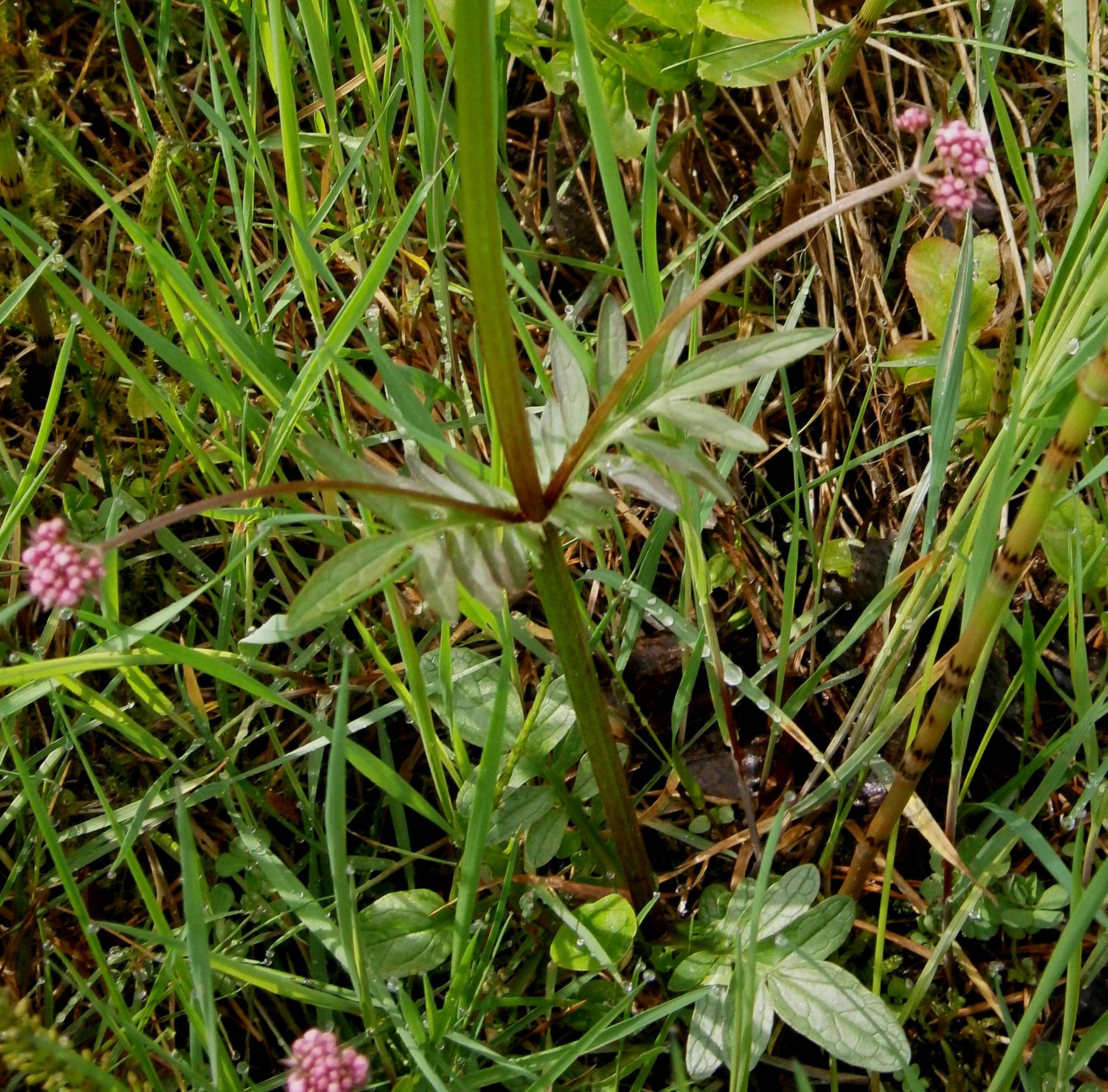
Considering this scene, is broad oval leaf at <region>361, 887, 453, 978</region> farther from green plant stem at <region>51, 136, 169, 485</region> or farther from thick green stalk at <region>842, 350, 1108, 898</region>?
green plant stem at <region>51, 136, 169, 485</region>

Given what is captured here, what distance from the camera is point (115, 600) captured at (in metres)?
1.76

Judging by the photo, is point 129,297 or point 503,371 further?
point 129,297

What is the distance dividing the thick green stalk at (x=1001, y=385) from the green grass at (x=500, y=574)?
0.06 metres

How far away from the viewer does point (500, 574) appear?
48.1 inches

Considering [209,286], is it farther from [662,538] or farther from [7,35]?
[7,35]

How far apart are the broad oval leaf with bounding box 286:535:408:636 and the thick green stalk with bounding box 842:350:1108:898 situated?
72cm

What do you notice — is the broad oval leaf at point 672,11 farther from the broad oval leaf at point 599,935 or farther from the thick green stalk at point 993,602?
the broad oval leaf at point 599,935

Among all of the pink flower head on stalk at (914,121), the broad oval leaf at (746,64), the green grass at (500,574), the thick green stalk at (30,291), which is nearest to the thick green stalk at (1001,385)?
the green grass at (500,574)

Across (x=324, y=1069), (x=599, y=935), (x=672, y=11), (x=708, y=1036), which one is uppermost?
(x=672, y=11)

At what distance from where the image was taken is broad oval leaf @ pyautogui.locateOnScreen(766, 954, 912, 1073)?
155 cm

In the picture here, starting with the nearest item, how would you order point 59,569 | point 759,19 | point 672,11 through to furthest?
point 59,569 < point 759,19 < point 672,11

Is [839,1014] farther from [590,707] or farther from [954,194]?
[954,194]

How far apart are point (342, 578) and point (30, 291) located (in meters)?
1.32

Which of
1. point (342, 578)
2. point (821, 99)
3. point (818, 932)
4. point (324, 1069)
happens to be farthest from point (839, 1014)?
point (821, 99)
